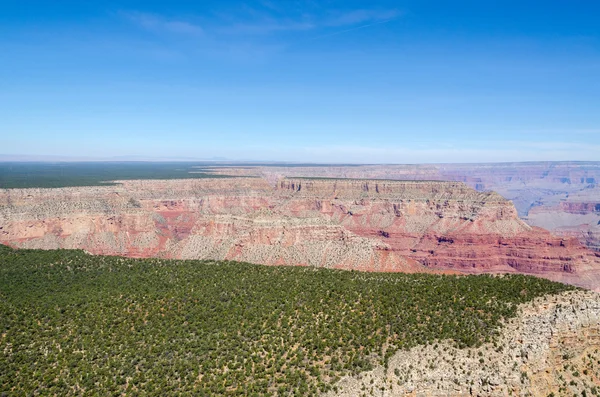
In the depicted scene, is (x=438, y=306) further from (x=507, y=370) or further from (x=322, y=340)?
(x=322, y=340)

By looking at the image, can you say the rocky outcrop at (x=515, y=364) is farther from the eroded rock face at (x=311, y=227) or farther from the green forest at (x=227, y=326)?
the eroded rock face at (x=311, y=227)

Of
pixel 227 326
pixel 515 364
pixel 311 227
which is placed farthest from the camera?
pixel 311 227

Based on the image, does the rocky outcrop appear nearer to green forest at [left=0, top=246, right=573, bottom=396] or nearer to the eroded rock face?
green forest at [left=0, top=246, right=573, bottom=396]

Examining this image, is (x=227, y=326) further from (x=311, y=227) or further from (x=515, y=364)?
(x=311, y=227)

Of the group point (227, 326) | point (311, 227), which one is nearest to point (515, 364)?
point (227, 326)

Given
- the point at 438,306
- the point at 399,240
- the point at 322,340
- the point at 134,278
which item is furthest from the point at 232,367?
the point at 399,240

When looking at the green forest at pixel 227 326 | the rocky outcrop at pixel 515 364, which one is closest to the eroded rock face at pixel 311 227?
the green forest at pixel 227 326

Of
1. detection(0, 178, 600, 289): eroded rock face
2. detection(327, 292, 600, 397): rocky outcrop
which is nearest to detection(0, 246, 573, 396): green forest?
detection(327, 292, 600, 397): rocky outcrop
